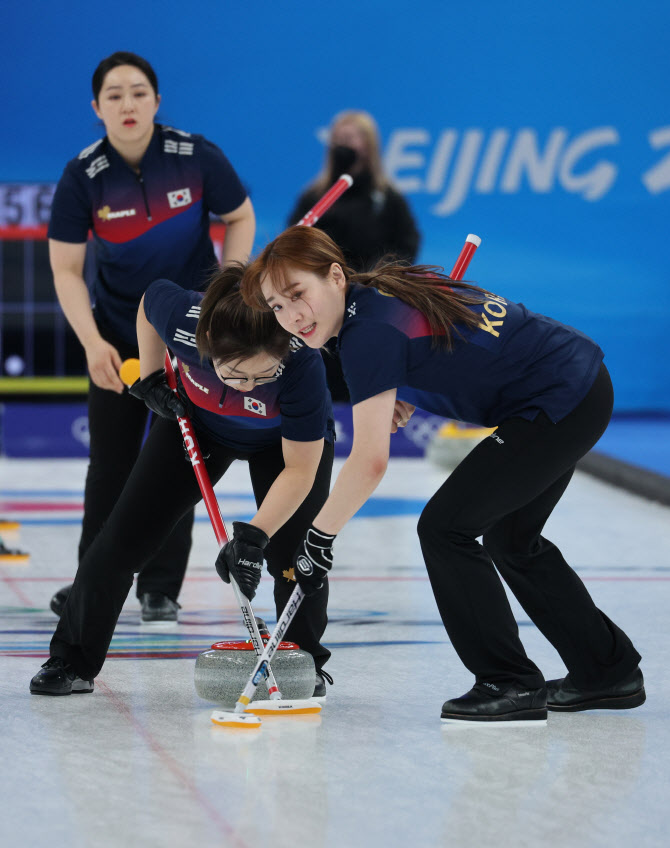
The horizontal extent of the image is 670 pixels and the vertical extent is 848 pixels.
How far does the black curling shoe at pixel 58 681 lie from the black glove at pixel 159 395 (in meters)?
0.54

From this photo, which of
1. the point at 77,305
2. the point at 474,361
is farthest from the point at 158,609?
the point at 474,361

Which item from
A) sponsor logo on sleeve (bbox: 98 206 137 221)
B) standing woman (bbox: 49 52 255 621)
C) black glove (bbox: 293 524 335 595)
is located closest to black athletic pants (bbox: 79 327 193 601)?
standing woman (bbox: 49 52 255 621)

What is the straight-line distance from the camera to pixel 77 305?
10.9 feet

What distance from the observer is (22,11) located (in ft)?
30.8

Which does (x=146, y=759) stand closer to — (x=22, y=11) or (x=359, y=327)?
(x=359, y=327)

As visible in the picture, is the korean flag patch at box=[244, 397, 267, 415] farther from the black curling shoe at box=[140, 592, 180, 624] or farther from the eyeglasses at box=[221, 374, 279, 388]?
the black curling shoe at box=[140, 592, 180, 624]

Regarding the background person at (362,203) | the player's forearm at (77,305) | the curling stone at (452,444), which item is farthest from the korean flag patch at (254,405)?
the curling stone at (452,444)

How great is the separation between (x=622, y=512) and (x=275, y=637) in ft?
11.7

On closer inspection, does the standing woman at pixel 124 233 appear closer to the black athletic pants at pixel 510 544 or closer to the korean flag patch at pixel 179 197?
the korean flag patch at pixel 179 197

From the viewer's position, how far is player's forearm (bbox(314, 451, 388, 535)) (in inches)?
87.9

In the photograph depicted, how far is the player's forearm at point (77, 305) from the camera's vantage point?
3.28 m

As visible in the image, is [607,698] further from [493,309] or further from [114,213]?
[114,213]

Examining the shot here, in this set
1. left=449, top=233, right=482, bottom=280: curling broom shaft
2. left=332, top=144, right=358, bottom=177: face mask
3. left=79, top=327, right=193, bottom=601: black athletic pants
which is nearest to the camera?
left=449, top=233, right=482, bottom=280: curling broom shaft

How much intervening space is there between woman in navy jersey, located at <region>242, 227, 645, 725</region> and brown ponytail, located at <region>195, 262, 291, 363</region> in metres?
0.04
